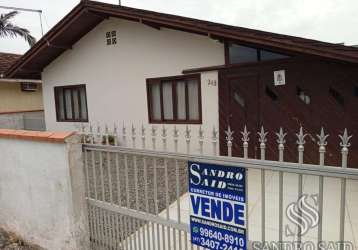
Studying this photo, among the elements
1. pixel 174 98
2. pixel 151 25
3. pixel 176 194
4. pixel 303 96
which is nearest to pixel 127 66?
pixel 151 25

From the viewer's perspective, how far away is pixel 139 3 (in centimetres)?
1486

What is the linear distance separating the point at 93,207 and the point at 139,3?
1377 cm

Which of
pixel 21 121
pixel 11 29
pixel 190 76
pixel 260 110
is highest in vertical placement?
pixel 11 29

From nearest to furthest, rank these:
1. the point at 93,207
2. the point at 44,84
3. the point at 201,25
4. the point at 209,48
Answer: the point at 93,207 < the point at 201,25 < the point at 209,48 < the point at 44,84

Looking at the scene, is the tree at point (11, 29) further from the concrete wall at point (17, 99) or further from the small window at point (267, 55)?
the small window at point (267, 55)

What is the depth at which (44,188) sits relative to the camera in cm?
347

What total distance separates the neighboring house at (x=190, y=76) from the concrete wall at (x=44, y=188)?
13.7 ft

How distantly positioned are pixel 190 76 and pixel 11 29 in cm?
1311

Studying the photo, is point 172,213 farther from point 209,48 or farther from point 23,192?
point 209,48

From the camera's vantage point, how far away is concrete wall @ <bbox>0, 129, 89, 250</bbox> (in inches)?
124

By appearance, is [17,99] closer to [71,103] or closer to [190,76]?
[71,103]

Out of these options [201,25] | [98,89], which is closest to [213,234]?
[201,25]

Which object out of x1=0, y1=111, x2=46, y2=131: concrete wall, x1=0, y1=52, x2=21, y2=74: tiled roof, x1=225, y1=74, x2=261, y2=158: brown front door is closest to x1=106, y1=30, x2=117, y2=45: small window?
x1=225, y1=74, x2=261, y2=158: brown front door

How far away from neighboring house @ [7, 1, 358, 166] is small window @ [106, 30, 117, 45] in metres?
0.03
